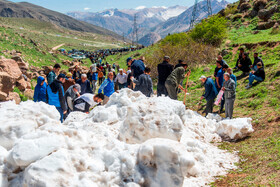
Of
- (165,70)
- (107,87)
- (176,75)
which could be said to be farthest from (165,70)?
(107,87)

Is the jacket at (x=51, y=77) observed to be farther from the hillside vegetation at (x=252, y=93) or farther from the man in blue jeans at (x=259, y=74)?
the man in blue jeans at (x=259, y=74)

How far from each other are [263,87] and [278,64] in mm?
2533

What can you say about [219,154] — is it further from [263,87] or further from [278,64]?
[278,64]

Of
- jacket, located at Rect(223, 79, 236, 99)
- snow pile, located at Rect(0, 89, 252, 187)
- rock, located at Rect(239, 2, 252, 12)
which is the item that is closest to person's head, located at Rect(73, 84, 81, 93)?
snow pile, located at Rect(0, 89, 252, 187)

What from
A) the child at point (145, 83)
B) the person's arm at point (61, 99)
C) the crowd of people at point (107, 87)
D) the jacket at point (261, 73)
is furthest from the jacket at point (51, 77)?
the jacket at point (261, 73)

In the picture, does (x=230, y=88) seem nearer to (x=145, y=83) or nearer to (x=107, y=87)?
(x=145, y=83)

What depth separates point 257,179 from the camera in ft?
11.3

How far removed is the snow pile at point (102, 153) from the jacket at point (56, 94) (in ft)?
5.66

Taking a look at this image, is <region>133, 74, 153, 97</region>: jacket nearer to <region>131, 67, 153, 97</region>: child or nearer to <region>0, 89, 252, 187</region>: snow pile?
<region>131, 67, 153, 97</region>: child

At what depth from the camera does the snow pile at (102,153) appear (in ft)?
9.59

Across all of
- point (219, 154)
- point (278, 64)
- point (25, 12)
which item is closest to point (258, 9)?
point (278, 64)

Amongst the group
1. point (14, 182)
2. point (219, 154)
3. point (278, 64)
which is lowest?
point (219, 154)

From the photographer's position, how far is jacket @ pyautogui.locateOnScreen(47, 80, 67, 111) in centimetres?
629

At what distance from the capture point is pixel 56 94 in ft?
20.9
